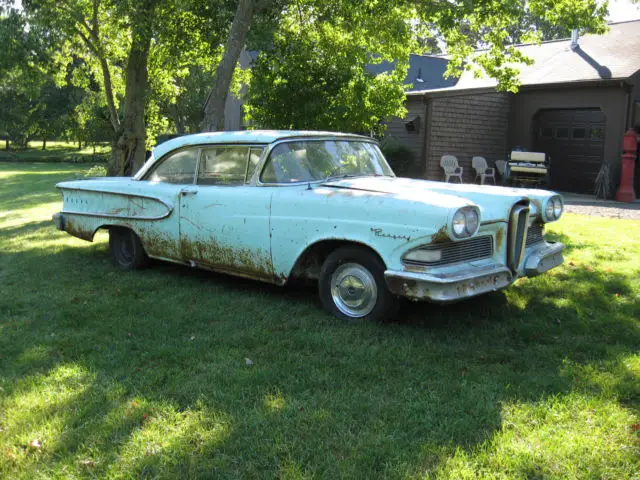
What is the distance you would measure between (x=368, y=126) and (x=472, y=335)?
23.6 feet

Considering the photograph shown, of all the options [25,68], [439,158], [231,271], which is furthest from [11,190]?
[231,271]

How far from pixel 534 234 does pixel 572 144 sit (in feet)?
44.0

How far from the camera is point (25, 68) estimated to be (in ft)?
39.3

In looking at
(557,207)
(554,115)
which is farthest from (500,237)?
(554,115)

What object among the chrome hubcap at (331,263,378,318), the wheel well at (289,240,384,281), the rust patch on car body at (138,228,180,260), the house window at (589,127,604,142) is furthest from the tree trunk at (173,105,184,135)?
the chrome hubcap at (331,263,378,318)

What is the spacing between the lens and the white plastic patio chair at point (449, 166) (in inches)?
645

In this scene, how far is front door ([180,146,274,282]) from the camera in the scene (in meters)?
5.30

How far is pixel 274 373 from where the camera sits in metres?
3.82

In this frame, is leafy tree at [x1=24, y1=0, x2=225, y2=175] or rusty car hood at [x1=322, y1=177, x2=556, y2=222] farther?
leafy tree at [x1=24, y1=0, x2=225, y2=175]

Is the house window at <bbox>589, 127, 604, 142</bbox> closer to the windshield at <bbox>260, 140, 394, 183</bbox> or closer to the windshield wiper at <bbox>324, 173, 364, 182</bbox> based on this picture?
the windshield at <bbox>260, 140, 394, 183</bbox>

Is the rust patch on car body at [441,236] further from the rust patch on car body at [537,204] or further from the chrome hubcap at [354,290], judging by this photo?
the rust patch on car body at [537,204]

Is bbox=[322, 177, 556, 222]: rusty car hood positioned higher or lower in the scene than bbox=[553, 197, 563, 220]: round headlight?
higher

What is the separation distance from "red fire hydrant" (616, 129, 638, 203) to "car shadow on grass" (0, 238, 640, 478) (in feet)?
33.0

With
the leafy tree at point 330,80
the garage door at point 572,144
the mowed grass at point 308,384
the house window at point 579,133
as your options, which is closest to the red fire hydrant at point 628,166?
the garage door at point 572,144
